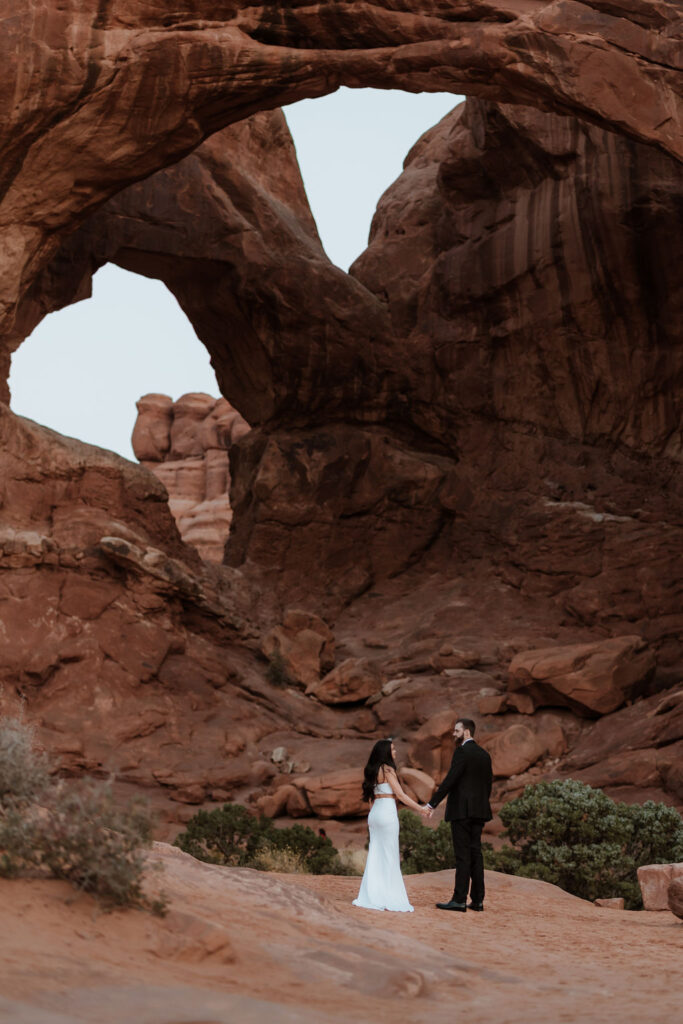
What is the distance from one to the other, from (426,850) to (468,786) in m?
5.08

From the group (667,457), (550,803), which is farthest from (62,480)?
(667,457)

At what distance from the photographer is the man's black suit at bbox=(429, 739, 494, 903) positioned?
29.7ft

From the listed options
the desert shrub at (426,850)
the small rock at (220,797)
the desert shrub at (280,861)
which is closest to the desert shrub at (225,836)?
the desert shrub at (280,861)

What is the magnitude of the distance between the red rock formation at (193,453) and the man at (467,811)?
39872 mm

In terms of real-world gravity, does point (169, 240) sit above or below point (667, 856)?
above

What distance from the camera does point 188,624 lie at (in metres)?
22.5

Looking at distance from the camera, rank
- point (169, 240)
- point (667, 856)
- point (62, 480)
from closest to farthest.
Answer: point (667, 856) < point (62, 480) < point (169, 240)

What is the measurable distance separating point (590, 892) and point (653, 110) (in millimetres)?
11725

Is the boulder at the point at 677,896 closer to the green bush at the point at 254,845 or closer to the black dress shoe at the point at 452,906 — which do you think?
the black dress shoe at the point at 452,906

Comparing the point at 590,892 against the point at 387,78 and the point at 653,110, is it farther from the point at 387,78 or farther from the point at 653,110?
the point at 387,78

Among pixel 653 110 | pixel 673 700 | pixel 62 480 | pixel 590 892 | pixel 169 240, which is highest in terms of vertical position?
pixel 169 240

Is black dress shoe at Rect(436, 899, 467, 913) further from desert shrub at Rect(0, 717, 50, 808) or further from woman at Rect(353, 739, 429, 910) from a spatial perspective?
desert shrub at Rect(0, 717, 50, 808)

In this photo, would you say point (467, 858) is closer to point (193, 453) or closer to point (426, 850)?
point (426, 850)

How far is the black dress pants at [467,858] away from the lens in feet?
29.7
